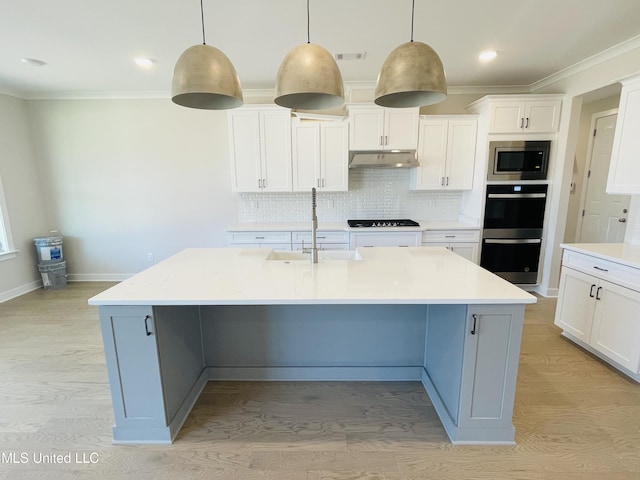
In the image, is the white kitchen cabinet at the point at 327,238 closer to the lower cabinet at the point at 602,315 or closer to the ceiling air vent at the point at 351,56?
the ceiling air vent at the point at 351,56

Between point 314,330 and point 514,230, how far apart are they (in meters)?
3.07

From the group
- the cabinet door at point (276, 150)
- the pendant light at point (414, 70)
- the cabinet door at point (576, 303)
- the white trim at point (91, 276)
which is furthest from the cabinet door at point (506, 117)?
the white trim at point (91, 276)

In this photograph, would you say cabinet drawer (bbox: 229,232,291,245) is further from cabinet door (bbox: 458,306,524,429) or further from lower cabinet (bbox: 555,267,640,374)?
lower cabinet (bbox: 555,267,640,374)

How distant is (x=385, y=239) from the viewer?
153 inches

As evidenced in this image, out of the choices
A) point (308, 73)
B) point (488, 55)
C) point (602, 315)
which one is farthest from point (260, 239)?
point (602, 315)

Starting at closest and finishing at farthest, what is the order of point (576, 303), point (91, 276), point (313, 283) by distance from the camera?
point (313, 283) → point (576, 303) → point (91, 276)

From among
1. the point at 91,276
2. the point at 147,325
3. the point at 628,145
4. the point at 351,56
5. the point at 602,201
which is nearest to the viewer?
the point at 147,325

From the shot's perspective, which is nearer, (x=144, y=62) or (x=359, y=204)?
(x=144, y=62)

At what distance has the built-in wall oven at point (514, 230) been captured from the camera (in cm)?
382

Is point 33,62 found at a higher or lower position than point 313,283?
higher

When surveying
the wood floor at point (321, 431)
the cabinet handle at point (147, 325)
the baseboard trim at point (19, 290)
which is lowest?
the wood floor at point (321, 431)

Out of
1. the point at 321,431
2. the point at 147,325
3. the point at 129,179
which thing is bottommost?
the point at 321,431

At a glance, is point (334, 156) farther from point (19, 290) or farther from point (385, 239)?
point (19, 290)

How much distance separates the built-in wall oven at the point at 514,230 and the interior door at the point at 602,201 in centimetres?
112
